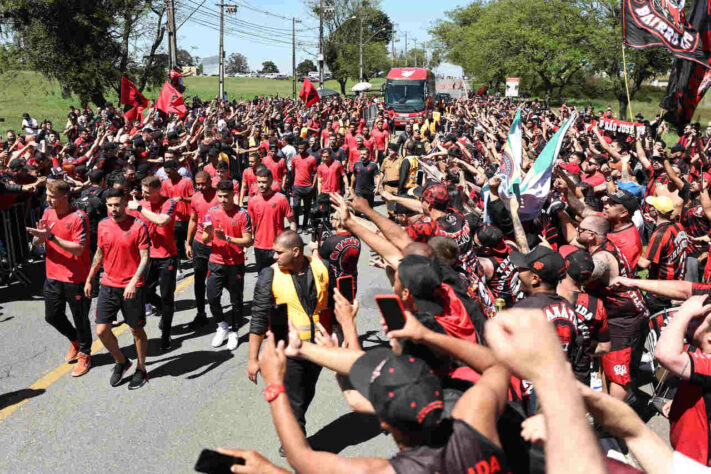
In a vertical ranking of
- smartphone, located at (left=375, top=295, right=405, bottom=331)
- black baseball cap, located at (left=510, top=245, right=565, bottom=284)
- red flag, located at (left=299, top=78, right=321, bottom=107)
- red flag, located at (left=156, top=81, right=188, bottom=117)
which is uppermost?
red flag, located at (left=299, top=78, right=321, bottom=107)

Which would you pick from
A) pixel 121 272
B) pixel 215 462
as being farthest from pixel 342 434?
pixel 215 462

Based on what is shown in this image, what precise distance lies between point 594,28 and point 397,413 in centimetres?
4244

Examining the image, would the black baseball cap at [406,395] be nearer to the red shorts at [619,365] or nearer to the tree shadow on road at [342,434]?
the tree shadow on road at [342,434]

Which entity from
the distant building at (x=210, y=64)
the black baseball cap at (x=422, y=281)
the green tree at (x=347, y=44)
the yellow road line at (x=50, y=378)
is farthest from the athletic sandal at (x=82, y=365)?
the distant building at (x=210, y=64)

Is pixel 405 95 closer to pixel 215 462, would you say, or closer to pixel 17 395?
pixel 17 395

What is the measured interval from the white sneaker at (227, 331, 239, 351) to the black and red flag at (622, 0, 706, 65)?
249 inches

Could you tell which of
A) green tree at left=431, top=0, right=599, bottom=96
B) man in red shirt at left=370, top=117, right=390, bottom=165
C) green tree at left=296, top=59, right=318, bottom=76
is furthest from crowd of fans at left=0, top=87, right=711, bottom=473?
green tree at left=296, top=59, right=318, bottom=76

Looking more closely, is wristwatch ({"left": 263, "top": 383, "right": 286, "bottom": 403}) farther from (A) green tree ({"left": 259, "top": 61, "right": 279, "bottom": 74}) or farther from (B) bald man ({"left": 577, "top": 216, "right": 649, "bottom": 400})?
(A) green tree ({"left": 259, "top": 61, "right": 279, "bottom": 74})

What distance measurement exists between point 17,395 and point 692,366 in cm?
572

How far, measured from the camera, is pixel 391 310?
101 inches

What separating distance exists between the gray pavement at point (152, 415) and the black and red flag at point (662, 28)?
16.5 feet

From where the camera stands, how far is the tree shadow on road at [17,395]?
18.1ft

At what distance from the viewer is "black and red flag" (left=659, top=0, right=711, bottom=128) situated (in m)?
7.08

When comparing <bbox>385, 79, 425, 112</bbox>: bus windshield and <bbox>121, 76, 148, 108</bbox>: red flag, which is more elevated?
<bbox>385, 79, 425, 112</bbox>: bus windshield
